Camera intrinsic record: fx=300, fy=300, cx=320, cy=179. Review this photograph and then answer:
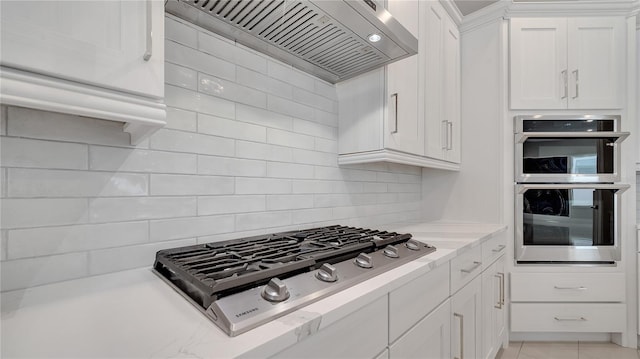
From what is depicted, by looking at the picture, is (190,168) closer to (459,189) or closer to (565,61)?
(459,189)

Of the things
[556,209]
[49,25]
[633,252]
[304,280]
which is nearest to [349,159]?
[304,280]

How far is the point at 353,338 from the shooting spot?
2.38 ft

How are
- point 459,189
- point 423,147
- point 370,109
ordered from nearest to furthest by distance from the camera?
point 370,109 → point 423,147 → point 459,189

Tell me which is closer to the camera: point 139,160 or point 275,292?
point 275,292

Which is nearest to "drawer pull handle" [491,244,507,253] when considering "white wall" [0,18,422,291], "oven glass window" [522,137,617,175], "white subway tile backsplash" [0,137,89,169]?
"oven glass window" [522,137,617,175]

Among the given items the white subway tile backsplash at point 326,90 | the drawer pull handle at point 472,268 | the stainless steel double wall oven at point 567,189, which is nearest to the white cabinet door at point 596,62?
the stainless steel double wall oven at point 567,189

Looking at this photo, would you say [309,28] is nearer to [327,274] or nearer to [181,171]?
[181,171]

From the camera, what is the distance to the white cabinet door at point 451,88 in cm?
206

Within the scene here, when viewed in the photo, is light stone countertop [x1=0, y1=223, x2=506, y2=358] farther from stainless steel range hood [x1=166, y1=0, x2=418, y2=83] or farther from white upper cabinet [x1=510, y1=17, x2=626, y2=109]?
white upper cabinet [x1=510, y1=17, x2=626, y2=109]

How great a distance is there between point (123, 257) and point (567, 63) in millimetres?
2952

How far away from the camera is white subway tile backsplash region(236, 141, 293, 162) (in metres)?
1.22

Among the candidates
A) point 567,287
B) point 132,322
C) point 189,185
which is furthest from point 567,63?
Answer: point 132,322

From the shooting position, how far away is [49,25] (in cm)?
54

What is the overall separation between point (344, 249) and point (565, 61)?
2.40 meters
